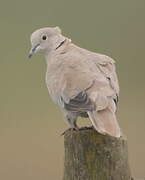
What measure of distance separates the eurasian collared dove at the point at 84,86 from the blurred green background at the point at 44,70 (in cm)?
123

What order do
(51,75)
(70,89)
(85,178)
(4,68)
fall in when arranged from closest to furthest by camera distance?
(85,178) → (70,89) → (51,75) → (4,68)

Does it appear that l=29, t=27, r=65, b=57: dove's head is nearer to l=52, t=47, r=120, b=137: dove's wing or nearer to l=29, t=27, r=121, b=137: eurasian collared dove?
l=29, t=27, r=121, b=137: eurasian collared dove

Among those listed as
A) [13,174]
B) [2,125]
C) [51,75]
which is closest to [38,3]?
[2,125]

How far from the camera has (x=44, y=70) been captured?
10.1ft

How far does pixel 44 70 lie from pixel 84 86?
1.53m

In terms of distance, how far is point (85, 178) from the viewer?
146cm

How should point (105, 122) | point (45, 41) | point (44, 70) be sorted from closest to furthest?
point (105, 122) < point (45, 41) < point (44, 70)


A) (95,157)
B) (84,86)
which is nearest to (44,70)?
(84,86)

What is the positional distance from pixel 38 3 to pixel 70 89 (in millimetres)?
1595

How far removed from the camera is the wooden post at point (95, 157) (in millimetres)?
1457

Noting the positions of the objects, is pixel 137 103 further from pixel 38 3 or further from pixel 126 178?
pixel 126 178

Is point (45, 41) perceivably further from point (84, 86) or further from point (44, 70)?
point (44, 70)

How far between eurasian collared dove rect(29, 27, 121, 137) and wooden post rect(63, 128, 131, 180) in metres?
0.06

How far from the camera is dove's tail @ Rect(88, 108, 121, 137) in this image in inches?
56.2
